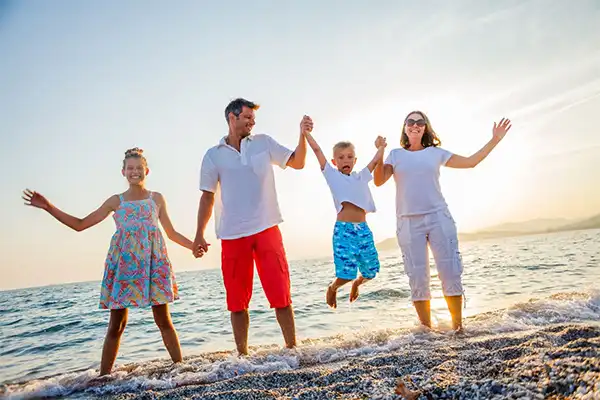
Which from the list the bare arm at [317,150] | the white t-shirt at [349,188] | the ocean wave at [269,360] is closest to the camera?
the ocean wave at [269,360]

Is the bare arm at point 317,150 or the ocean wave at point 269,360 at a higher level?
the bare arm at point 317,150

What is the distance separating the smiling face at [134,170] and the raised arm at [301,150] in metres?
1.60

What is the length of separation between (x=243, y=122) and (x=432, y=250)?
2.53 meters

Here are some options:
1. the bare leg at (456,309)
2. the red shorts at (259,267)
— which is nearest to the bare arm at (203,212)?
the red shorts at (259,267)

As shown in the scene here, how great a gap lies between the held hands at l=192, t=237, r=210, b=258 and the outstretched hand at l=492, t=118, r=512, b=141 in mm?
3490

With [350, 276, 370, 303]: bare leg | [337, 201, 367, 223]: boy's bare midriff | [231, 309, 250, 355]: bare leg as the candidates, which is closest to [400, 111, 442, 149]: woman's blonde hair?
[337, 201, 367, 223]: boy's bare midriff

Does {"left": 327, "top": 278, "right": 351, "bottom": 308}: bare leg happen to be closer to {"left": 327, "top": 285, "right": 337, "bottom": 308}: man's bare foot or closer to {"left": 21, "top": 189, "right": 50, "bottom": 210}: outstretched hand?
{"left": 327, "top": 285, "right": 337, "bottom": 308}: man's bare foot

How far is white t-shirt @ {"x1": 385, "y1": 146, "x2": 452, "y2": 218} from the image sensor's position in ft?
16.7

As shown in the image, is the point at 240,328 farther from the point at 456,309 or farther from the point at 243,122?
the point at 456,309

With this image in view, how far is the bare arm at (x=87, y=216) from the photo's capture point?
4676 millimetres

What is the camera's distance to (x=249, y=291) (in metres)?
4.79

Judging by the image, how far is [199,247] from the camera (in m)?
→ 4.80

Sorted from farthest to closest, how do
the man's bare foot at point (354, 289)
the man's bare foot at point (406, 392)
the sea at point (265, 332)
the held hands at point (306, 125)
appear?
the man's bare foot at point (354, 289)
the held hands at point (306, 125)
the sea at point (265, 332)
the man's bare foot at point (406, 392)

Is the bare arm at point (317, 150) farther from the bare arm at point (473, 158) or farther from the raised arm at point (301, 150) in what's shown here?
the bare arm at point (473, 158)
